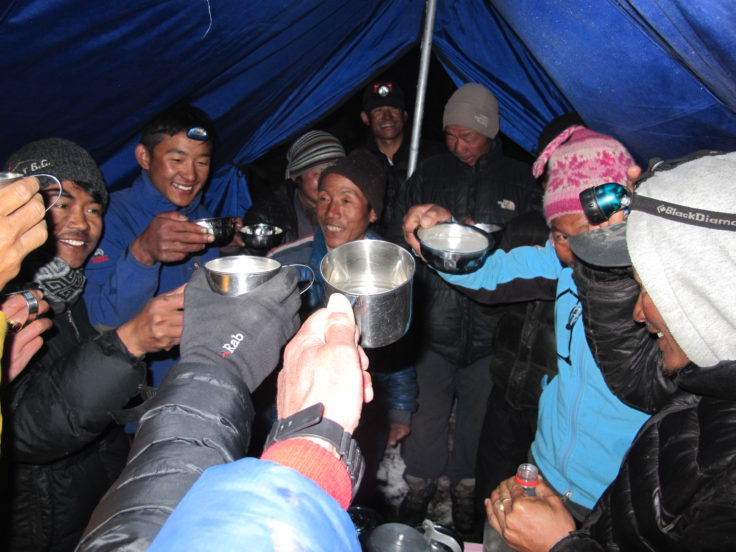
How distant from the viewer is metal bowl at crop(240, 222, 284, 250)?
277 cm

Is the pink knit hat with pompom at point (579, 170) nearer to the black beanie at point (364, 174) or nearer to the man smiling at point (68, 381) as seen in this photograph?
the black beanie at point (364, 174)

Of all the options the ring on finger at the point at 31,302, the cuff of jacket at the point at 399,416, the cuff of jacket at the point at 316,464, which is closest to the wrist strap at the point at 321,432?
the cuff of jacket at the point at 316,464

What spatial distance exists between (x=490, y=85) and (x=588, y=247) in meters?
2.51

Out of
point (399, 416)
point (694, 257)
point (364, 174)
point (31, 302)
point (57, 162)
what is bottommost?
point (399, 416)

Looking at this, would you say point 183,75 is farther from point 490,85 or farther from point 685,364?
point 685,364

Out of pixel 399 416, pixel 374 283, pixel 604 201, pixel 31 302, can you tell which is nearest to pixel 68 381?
pixel 31 302

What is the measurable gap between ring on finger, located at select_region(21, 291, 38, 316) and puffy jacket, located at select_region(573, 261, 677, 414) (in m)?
1.99

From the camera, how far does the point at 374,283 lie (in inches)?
62.2

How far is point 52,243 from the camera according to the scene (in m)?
1.91

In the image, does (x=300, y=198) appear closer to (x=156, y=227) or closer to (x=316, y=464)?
(x=156, y=227)

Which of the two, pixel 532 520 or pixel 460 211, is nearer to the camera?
pixel 532 520

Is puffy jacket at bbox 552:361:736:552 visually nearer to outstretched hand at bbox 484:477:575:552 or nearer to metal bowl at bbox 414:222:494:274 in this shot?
outstretched hand at bbox 484:477:575:552

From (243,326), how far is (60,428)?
856 millimetres

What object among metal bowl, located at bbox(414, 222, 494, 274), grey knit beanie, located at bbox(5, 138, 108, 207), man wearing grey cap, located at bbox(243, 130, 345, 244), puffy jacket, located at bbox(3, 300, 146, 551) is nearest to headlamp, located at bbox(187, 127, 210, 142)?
grey knit beanie, located at bbox(5, 138, 108, 207)
